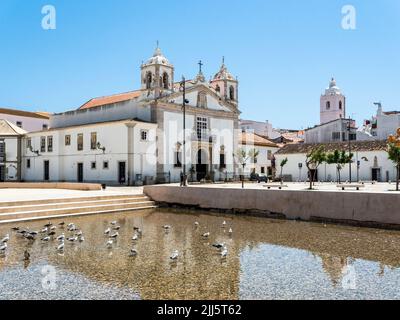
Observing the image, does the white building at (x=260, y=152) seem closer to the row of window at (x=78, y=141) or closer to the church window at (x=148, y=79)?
the church window at (x=148, y=79)

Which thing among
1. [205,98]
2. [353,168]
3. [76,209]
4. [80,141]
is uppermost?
[205,98]

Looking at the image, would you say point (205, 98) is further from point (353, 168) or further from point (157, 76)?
point (353, 168)

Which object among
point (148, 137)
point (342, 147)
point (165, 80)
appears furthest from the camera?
point (342, 147)

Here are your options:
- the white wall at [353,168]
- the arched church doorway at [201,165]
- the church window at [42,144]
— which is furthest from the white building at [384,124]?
the church window at [42,144]

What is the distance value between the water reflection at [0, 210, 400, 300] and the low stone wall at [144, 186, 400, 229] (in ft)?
2.17

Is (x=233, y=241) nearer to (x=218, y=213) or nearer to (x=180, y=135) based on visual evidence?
(x=218, y=213)

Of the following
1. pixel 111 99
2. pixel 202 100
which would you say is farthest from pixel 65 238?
pixel 111 99

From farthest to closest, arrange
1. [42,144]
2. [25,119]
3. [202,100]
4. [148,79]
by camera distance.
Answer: [25,119] → [42,144] → [202,100] → [148,79]

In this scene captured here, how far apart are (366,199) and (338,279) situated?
6773 millimetres

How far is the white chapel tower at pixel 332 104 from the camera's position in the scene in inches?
2566

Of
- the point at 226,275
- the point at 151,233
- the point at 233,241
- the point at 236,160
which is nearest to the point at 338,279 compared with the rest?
the point at 226,275

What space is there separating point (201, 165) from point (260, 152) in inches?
444

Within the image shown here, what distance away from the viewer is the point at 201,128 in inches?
1484

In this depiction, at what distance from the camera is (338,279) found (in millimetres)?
7047
